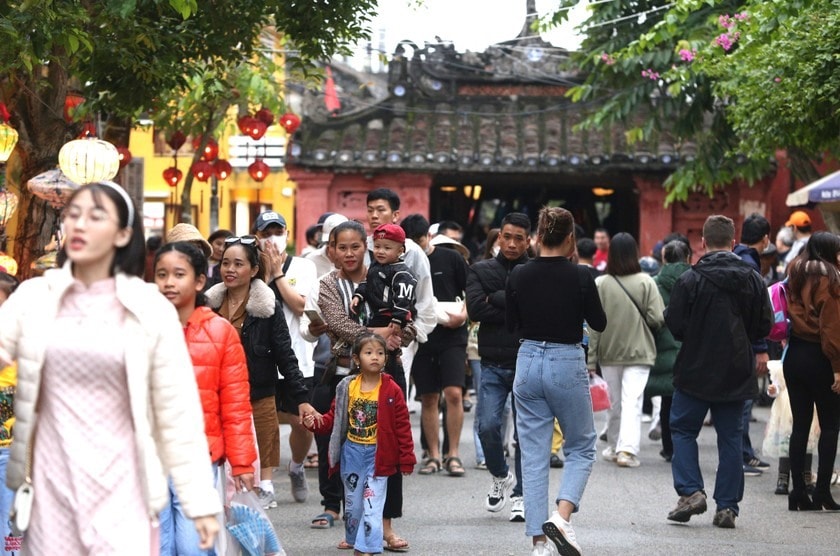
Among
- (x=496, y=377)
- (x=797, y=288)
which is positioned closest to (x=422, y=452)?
(x=496, y=377)

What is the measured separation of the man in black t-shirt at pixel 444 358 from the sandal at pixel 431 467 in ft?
0.43

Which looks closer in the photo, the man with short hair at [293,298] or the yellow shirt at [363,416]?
the yellow shirt at [363,416]

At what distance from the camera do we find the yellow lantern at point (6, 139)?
39.2 ft

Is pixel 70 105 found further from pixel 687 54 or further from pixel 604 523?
pixel 687 54

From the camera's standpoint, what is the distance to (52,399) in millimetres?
4926

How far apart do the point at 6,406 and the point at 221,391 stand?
4.10ft

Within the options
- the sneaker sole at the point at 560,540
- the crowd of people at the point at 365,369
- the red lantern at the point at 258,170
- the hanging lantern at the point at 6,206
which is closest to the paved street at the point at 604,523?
the crowd of people at the point at 365,369

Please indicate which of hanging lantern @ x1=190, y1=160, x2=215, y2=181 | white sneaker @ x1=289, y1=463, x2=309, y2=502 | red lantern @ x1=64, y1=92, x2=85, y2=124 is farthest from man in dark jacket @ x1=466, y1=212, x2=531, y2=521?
hanging lantern @ x1=190, y1=160, x2=215, y2=181

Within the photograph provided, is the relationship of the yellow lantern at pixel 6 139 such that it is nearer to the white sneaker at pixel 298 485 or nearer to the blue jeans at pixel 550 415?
the white sneaker at pixel 298 485

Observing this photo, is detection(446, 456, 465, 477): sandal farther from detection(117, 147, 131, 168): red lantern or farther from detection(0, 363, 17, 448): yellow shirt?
detection(0, 363, 17, 448): yellow shirt

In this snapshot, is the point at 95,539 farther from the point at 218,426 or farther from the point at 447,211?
the point at 447,211

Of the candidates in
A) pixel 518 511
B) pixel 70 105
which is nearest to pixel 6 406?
pixel 518 511

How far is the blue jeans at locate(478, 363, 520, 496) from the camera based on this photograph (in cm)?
982

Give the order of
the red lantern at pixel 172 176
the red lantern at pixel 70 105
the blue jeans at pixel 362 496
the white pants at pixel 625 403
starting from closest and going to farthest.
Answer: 1. the blue jeans at pixel 362 496
2. the white pants at pixel 625 403
3. the red lantern at pixel 70 105
4. the red lantern at pixel 172 176
